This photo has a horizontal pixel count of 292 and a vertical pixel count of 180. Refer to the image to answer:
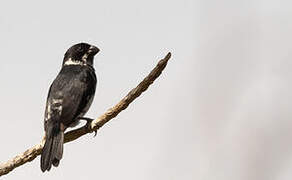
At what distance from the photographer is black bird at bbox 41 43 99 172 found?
20.0ft

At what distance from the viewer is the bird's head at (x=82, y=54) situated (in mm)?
7941

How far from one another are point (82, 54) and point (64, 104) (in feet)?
4.75

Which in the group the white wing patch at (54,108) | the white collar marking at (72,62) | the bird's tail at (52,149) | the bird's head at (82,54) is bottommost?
the bird's tail at (52,149)

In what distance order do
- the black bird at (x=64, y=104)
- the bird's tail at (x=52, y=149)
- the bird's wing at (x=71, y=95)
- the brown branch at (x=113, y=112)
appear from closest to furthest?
the brown branch at (x=113, y=112), the bird's tail at (x=52, y=149), the black bird at (x=64, y=104), the bird's wing at (x=71, y=95)

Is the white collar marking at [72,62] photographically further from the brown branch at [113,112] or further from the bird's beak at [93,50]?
the brown branch at [113,112]

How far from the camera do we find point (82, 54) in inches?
313

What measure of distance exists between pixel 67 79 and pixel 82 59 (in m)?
0.83

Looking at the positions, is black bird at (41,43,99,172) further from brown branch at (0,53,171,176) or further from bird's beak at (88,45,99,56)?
brown branch at (0,53,171,176)

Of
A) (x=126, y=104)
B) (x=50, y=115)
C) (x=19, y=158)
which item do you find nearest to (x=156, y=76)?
(x=126, y=104)

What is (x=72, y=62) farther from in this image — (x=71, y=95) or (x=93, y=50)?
(x=71, y=95)

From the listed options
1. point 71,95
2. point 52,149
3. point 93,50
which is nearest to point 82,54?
point 93,50

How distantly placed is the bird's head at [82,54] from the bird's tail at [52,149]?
1676mm

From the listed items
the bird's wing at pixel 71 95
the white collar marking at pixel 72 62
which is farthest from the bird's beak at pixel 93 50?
the bird's wing at pixel 71 95

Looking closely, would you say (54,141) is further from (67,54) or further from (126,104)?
(67,54)
